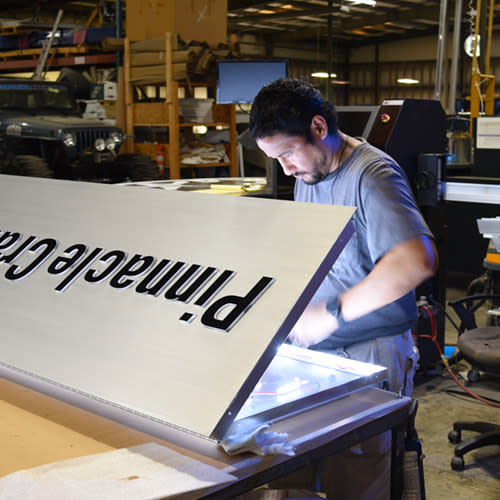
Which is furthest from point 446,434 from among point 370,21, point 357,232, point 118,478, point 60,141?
point 370,21

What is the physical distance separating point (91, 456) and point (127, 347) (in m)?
0.19

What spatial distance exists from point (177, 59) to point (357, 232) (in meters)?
5.47

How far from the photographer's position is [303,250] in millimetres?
1036

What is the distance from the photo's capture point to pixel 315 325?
1.25 m

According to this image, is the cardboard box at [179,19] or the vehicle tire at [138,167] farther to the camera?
the cardboard box at [179,19]

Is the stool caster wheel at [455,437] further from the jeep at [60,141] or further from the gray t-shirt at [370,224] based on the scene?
the jeep at [60,141]

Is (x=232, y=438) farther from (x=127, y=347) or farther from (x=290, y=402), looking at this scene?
(x=127, y=347)

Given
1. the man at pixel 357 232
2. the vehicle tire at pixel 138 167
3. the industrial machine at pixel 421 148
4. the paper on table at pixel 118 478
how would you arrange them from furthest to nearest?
the vehicle tire at pixel 138 167 → the industrial machine at pixel 421 148 → the man at pixel 357 232 → the paper on table at pixel 118 478

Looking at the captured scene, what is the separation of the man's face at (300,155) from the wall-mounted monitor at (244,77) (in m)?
2.89

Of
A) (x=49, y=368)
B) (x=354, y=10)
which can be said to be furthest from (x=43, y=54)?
(x=49, y=368)

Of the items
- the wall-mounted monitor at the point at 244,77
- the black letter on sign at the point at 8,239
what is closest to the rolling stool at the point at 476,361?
the black letter on sign at the point at 8,239

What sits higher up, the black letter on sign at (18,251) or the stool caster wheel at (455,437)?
the black letter on sign at (18,251)

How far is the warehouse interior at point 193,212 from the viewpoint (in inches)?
39.9

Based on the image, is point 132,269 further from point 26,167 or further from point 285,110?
point 26,167
